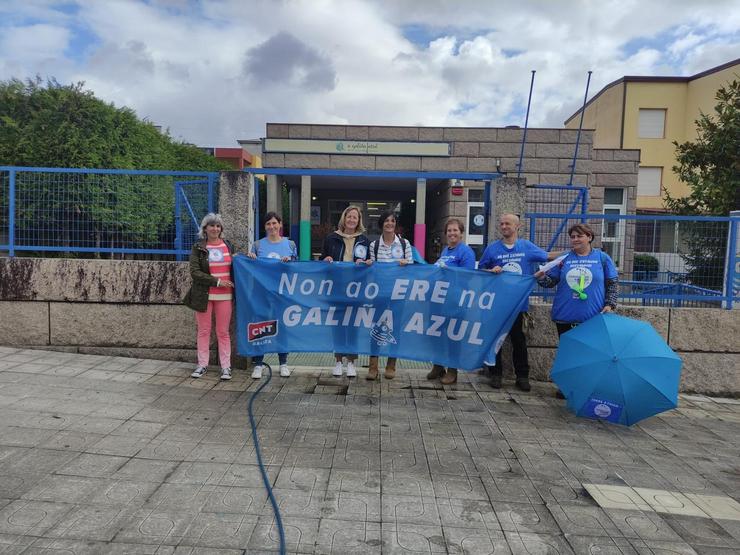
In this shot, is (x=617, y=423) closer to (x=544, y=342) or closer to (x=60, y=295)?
A: (x=544, y=342)

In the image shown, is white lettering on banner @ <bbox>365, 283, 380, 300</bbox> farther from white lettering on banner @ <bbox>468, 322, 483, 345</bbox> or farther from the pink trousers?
the pink trousers

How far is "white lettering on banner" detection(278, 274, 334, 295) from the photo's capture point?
5.88 meters

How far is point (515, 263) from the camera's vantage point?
579cm

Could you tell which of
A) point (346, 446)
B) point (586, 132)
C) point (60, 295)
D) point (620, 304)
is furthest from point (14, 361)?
point (586, 132)

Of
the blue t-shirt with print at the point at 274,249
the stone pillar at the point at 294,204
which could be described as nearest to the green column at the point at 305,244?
the blue t-shirt with print at the point at 274,249

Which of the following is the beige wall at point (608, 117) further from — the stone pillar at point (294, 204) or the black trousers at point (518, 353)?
the black trousers at point (518, 353)

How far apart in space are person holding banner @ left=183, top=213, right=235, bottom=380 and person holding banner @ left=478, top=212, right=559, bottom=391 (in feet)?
9.33

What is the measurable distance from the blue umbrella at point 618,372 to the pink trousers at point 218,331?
353 centimetres

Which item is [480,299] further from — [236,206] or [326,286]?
[236,206]

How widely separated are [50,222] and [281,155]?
11549 millimetres

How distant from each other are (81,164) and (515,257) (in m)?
6.71

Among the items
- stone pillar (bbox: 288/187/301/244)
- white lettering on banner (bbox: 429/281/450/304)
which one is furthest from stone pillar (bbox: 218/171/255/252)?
stone pillar (bbox: 288/187/301/244)

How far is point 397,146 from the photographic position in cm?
1773

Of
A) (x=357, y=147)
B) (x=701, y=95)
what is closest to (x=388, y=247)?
(x=357, y=147)
